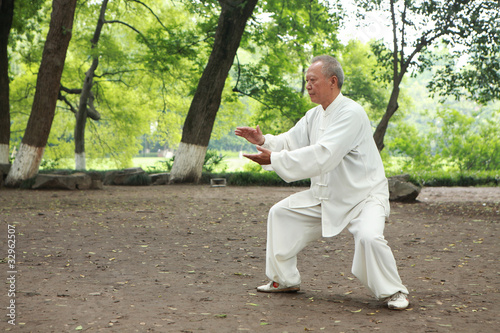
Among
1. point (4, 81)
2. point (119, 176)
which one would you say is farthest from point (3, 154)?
point (119, 176)

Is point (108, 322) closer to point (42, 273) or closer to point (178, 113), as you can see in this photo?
point (42, 273)

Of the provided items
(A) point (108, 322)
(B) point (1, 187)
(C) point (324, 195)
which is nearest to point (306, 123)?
(C) point (324, 195)

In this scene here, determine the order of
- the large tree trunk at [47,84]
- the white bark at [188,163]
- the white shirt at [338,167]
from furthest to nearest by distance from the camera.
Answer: the white bark at [188,163] < the large tree trunk at [47,84] < the white shirt at [338,167]

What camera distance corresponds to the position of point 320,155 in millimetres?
4387

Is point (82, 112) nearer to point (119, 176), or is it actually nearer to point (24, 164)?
point (119, 176)

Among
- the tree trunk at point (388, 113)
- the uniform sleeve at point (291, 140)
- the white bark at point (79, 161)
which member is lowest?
the white bark at point (79, 161)

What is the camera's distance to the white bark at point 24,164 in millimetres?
14125

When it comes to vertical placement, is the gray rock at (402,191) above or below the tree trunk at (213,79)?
below

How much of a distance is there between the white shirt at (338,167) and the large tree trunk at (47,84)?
35.2ft

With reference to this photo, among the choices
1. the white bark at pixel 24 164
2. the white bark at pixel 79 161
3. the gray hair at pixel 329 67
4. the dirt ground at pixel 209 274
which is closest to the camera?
the dirt ground at pixel 209 274

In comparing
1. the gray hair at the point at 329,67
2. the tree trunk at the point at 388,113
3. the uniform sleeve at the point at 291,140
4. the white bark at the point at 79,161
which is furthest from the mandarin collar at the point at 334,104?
the white bark at the point at 79,161

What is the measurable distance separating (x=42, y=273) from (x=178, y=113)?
29.4 meters

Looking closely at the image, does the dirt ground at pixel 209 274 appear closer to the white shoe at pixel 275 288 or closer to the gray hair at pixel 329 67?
the white shoe at pixel 275 288

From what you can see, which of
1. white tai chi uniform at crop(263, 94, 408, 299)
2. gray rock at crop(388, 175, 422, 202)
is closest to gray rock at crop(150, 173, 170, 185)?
gray rock at crop(388, 175, 422, 202)
